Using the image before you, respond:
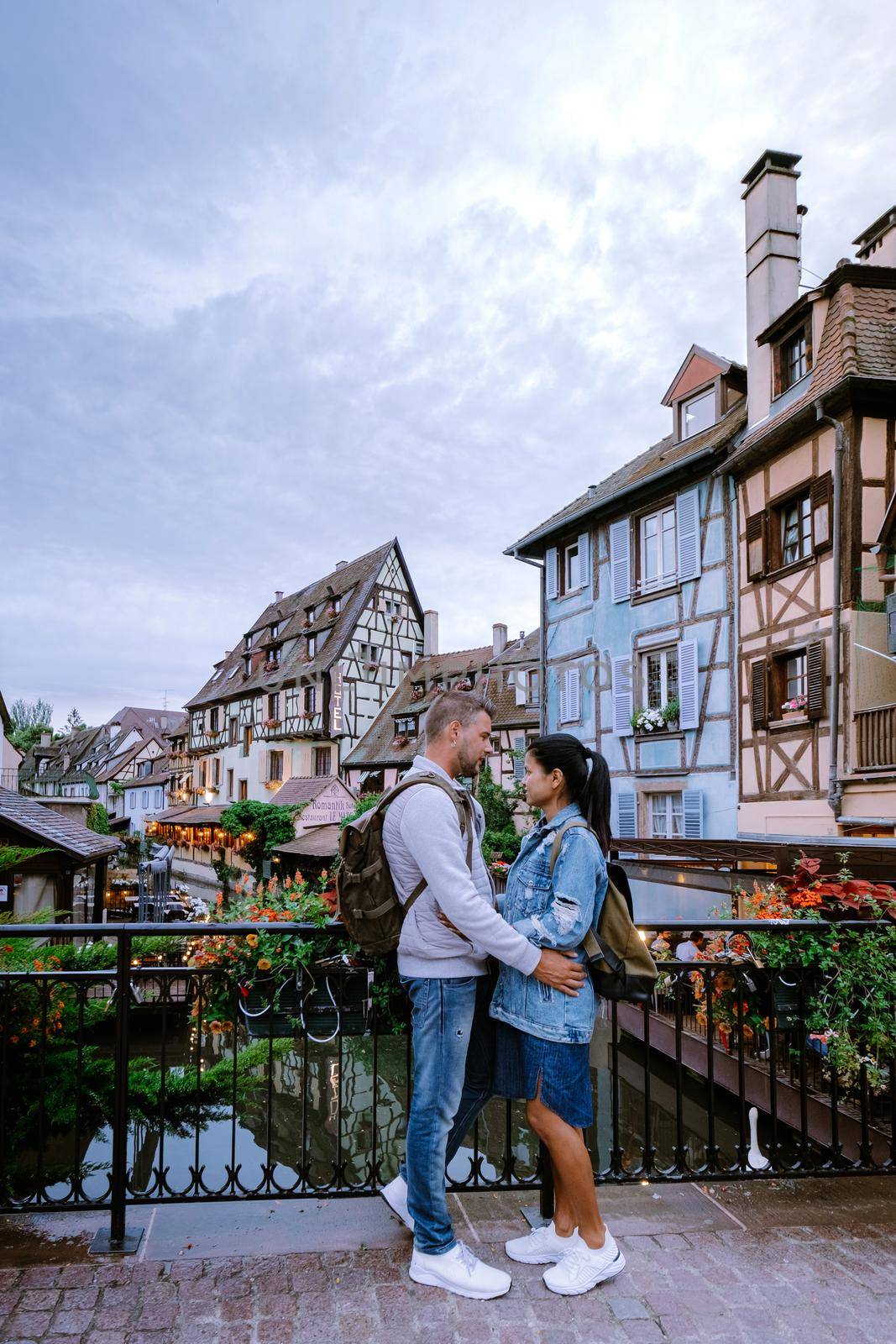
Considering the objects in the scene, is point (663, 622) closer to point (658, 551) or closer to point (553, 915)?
point (658, 551)

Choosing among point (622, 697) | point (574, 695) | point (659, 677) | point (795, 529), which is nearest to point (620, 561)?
point (659, 677)

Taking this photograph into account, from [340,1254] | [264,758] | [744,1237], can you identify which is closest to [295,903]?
[340,1254]

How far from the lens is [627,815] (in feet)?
58.5

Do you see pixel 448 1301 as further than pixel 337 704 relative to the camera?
No

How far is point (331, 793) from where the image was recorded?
2952cm

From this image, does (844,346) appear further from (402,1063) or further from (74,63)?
(402,1063)

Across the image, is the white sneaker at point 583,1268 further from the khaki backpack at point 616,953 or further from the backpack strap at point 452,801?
the backpack strap at point 452,801

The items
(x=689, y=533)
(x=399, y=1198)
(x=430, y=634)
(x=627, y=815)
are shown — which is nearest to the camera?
(x=399, y=1198)

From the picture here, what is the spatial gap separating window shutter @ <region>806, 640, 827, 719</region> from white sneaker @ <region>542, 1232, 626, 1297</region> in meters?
11.5

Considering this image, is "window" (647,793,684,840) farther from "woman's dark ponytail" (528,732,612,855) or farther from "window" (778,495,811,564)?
"woman's dark ponytail" (528,732,612,855)

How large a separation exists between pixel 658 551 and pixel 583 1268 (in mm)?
16398

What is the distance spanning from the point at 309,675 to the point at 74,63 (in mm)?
29589

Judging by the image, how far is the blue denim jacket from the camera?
2580 mm

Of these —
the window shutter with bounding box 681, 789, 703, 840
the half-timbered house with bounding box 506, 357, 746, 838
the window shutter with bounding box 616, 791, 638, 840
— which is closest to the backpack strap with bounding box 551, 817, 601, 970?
the half-timbered house with bounding box 506, 357, 746, 838
